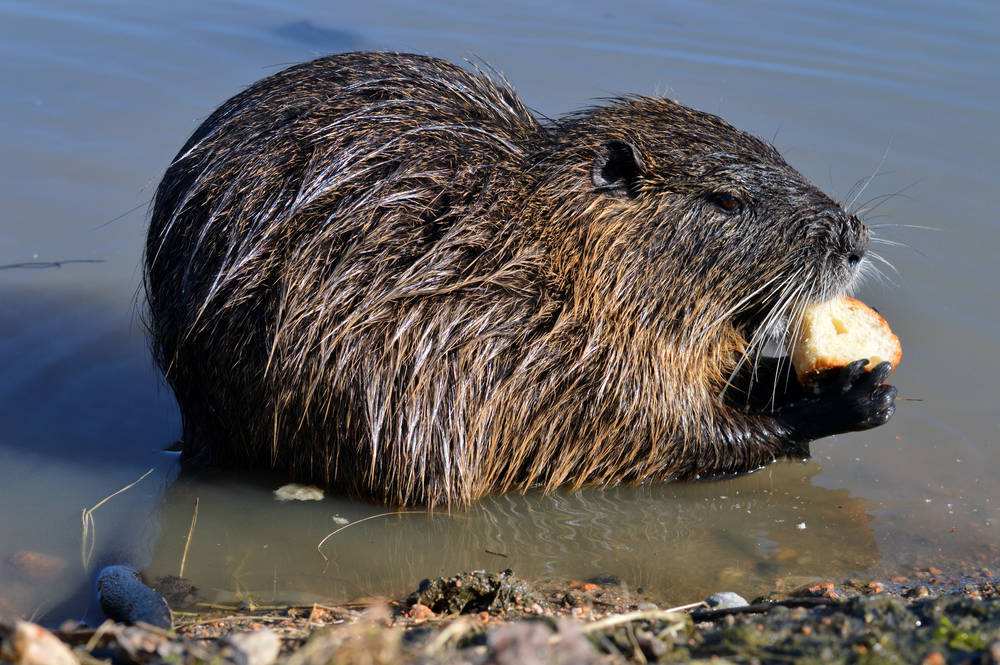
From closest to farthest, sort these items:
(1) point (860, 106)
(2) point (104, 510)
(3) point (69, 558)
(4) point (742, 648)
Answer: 1. (4) point (742, 648)
2. (3) point (69, 558)
3. (2) point (104, 510)
4. (1) point (860, 106)

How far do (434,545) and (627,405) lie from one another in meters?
0.79

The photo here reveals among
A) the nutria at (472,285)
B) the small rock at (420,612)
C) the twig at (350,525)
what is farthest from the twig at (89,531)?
the small rock at (420,612)

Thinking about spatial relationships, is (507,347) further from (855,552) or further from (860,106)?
(860,106)

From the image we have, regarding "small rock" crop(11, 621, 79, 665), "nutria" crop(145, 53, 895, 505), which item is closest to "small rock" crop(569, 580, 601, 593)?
"nutria" crop(145, 53, 895, 505)

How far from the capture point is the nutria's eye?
Answer: 3.98m

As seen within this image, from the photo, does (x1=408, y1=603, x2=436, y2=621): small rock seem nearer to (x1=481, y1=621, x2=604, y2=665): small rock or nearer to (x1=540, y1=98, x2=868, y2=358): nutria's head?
(x1=481, y1=621, x2=604, y2=665): small rock

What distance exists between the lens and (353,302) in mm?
3705

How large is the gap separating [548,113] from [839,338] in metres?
2.87

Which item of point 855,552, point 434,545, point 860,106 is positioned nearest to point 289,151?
point 434,545

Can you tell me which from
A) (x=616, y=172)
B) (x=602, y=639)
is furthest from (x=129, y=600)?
(x=616, y=172)

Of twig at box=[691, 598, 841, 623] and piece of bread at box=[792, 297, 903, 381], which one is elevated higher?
piece of bread at box=[792, 297, 903, 381]

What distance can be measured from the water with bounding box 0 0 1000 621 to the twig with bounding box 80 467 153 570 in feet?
0.06

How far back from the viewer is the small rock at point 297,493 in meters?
3.96

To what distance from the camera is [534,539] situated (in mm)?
3828
